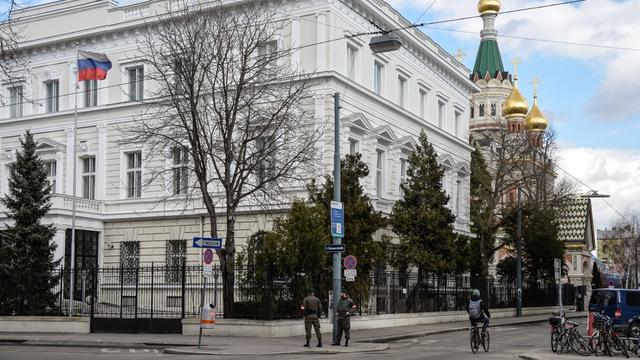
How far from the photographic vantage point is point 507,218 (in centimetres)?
5709

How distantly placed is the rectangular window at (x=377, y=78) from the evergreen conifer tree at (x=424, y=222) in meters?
5.16

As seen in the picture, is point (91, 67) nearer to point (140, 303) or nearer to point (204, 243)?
point (140, 303)

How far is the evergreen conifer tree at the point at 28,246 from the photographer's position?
3397 cm

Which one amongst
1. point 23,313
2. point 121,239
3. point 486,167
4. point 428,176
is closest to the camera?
point 23,313

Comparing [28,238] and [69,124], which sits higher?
[69,124]

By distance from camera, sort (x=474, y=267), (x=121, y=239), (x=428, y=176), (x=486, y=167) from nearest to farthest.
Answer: (x=428, y=176) → (x=121, y=239) → (x=474, y=267) → (x=486, y=167)

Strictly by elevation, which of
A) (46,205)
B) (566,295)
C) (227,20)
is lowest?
(566,295)

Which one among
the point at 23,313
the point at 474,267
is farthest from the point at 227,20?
the point at 474,267

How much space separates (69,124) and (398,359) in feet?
104

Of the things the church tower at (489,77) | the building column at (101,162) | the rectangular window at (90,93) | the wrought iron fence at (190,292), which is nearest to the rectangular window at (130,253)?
the building column at (101,162)

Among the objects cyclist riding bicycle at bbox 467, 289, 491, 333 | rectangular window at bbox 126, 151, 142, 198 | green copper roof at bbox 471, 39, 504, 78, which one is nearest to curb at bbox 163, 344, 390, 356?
cyclist riding bicycle at bbox 467, 289, 491, 333

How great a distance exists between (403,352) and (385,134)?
73.4ft

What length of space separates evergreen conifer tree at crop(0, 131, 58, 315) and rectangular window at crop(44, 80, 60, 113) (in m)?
10.5

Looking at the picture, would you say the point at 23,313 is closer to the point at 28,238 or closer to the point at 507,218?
the point at 28,238
